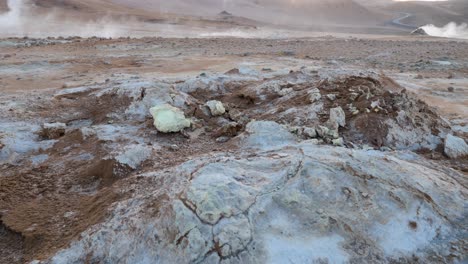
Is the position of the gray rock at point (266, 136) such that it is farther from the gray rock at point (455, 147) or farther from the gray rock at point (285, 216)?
the gray rock at point (455, 147)

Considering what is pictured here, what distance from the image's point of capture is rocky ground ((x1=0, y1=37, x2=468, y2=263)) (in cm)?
246

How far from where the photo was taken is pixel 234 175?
112 inches

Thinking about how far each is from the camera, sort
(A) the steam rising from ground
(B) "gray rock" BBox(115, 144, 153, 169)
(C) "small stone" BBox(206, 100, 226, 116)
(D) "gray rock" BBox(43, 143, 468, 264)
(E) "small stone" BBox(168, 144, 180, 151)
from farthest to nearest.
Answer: (A) the steam rising from ground, (C) "small stone" BBox(206, 100, 226, 116), (E) "small stone" BBox(168, 144, 180, 151), (B) "gray rock" BBox(115, 144, 153, 169), (D) "gray rock" BBox(43, 143, 468, 264)

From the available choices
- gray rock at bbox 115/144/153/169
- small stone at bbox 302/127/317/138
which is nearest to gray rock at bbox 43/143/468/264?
gray rock at bbox 115/144/153/169

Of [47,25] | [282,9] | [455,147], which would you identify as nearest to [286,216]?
[455,147]

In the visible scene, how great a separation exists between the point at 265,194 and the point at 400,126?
2.08 metres

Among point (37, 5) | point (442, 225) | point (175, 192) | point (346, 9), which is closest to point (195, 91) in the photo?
point (175, 192)

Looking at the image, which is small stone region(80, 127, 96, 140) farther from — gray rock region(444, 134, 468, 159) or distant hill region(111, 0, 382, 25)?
distant hill region(111, 0, 382, 25)

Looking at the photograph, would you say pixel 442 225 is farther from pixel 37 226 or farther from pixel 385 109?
pixel 37 226

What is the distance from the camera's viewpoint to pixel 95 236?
8.39 feet

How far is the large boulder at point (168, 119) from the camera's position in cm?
418

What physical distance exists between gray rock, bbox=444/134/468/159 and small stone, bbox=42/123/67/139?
4.16m

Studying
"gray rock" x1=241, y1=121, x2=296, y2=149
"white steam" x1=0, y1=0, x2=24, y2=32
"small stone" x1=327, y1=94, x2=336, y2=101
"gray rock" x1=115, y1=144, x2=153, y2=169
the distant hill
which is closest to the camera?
"gray rock" x1=115, y1=144, x2=153, y2=169

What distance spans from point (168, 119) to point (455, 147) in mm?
2989
